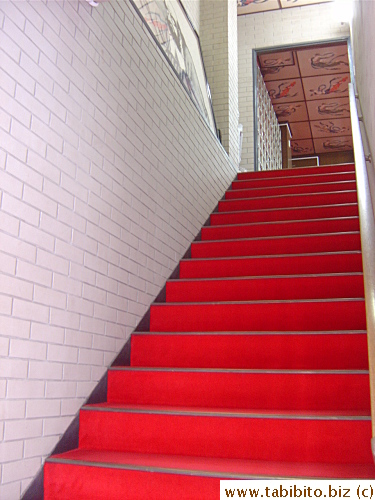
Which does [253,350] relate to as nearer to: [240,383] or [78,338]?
[240,383]

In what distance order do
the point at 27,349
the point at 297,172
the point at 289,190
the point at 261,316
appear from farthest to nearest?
the point at 297,172 < the point at 289,190 < the point at 261,316 < the point at 27,349

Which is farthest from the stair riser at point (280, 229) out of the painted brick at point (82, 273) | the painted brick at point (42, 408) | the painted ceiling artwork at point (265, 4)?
the painted ceiling artwork at point (265, 4)

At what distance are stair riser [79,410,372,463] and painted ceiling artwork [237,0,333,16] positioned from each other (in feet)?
21.0

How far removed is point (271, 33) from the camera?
7.15 m

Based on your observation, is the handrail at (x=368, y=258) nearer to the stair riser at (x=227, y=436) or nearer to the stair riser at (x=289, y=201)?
the stair riser at (x=227, y=436)

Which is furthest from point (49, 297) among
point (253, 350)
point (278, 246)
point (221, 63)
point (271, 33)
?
point (271, 33)

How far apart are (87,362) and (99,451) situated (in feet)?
1.28

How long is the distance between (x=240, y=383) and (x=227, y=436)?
0.33 m

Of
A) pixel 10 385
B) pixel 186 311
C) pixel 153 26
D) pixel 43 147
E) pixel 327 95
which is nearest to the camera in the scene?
pixel 10 385

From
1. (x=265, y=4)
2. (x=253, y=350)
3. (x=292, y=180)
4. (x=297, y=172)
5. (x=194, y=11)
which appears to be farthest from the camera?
(x=265, y=4)

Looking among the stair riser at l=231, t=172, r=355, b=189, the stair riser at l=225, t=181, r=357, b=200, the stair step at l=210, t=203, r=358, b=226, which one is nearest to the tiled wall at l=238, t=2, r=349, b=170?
the stair riser at l=231, t=172, r=355, b=189

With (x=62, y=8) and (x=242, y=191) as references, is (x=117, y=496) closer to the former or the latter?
(x=62, y=8)

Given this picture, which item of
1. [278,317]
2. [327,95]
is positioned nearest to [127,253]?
[278,317]

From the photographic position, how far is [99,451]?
6.84 feet
